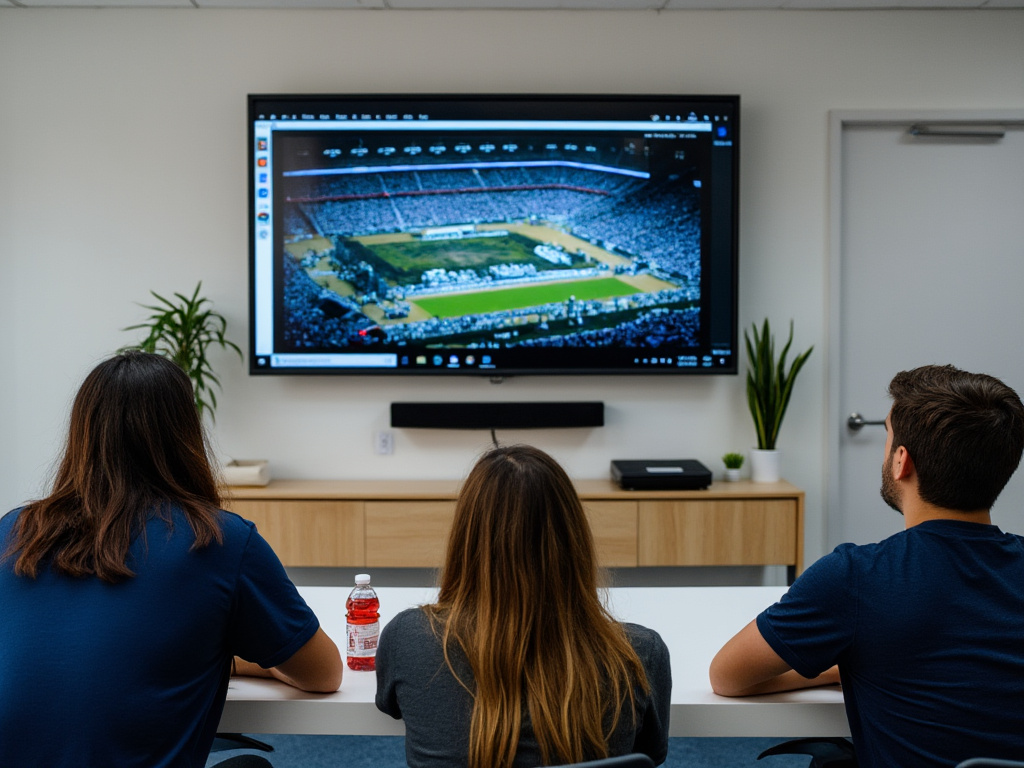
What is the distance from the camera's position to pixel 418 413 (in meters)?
3.57

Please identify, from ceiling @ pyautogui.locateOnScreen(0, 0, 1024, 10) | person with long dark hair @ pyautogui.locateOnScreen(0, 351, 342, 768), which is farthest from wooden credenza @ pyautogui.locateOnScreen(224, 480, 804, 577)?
ceiling @ pyautogui.locateOnScreen(0, 0, 1024, 10)

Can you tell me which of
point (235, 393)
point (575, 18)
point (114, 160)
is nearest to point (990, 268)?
point (575, 18)

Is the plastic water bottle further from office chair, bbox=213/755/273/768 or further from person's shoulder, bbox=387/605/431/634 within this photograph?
person's shoulder, bbox=387/605/431/634

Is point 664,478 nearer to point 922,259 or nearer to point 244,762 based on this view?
point 922,259

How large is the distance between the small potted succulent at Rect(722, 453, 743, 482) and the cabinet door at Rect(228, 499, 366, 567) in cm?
155

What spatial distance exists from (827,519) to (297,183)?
2.70m

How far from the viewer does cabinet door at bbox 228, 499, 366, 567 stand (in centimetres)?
332

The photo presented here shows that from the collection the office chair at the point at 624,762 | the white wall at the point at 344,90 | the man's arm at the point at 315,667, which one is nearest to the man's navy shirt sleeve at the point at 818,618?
the office chair at the point at 624,762

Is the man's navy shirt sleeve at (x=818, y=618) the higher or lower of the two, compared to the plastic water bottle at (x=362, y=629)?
higher

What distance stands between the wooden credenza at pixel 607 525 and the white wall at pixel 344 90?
353 mm

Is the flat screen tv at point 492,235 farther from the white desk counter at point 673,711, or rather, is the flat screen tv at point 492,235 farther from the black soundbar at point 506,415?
the white desk counter at point 673,711

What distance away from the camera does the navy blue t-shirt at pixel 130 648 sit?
117 centimetres

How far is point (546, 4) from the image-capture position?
11.5ft

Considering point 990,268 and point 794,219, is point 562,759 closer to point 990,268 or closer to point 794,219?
point 794,219
